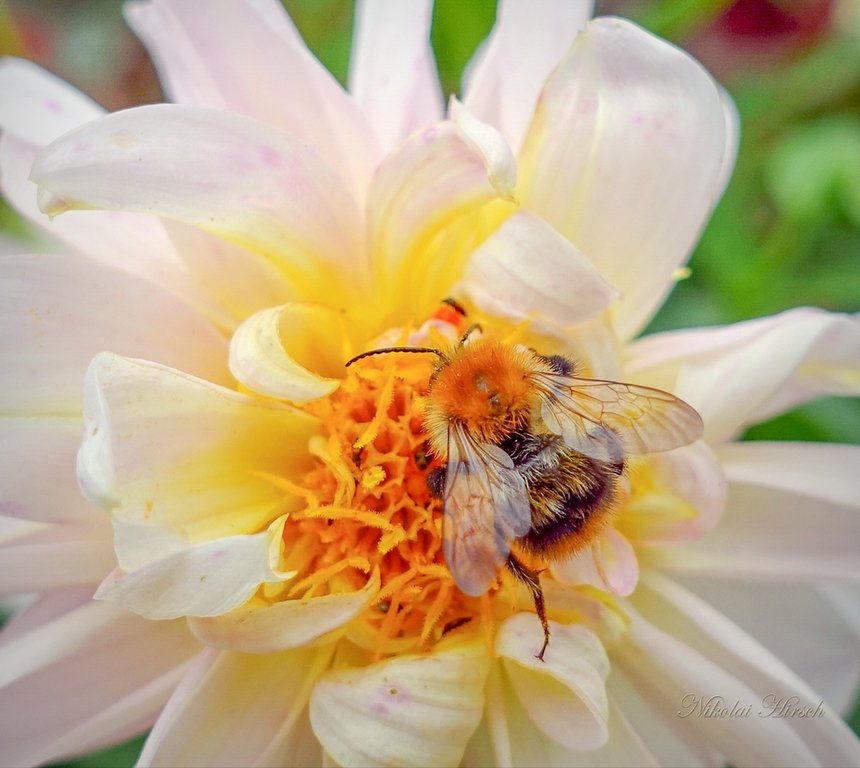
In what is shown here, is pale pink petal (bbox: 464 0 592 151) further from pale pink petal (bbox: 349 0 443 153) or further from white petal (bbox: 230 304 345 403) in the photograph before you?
white petal (bbox: 230 304 345 403)

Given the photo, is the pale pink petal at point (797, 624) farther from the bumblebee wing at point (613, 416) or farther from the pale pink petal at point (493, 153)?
the pale pink petal at point (493, 153)

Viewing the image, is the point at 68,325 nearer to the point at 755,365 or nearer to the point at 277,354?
the point at 277,354

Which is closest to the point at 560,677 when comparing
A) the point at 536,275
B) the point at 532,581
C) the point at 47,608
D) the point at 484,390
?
the point at 532,581

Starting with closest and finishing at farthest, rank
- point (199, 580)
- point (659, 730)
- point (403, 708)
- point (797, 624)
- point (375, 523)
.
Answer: point (199, 580) → point (403, 708) → point (375, 523) → point (659, 730) → point (797, 624)

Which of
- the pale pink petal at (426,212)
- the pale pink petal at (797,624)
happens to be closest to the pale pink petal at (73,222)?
the pale pink petal at (426,212)

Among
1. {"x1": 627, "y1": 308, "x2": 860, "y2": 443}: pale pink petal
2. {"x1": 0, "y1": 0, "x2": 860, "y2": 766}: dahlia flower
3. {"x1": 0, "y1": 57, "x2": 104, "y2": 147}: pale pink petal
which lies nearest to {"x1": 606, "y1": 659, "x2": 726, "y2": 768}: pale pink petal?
{"x1": 0, "y1": 0, "x2": 860, "y2": 766}: dahlia flower

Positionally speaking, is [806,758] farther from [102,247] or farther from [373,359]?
[102,247]
